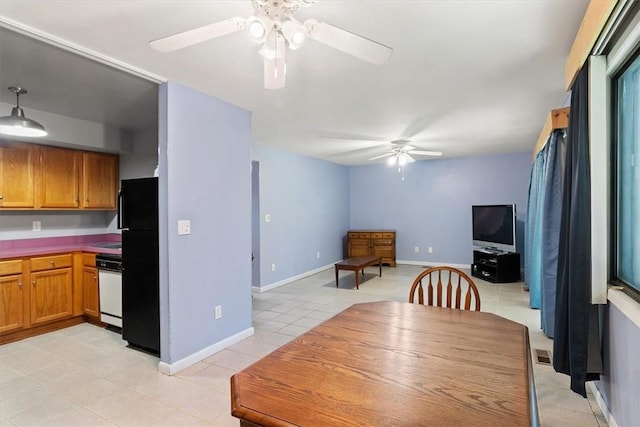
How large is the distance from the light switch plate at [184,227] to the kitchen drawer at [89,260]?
5.49ft

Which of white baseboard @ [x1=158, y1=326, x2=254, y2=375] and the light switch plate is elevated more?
the light switch plate

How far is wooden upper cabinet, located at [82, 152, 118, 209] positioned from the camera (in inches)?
157

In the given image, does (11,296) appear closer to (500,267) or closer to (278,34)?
(278,34)

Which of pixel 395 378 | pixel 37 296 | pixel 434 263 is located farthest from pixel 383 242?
pixel 395 378

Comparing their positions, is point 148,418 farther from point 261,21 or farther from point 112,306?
point 261,21

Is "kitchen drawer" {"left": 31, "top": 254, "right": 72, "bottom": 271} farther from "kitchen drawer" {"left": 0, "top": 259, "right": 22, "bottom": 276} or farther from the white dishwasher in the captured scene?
the white dishwasher

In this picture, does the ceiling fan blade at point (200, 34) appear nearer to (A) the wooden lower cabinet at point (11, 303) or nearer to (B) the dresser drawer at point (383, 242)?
(A) the wooden lower cabinet at point (11, 303)

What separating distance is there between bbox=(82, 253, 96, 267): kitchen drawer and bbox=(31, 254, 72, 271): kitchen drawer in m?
0.12

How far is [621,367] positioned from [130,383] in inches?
121

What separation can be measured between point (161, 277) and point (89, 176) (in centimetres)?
236

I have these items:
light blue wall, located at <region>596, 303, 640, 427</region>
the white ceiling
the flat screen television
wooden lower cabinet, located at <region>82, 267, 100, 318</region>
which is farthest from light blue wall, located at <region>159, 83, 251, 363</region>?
the flat screen television

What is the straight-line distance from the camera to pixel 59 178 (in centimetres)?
375

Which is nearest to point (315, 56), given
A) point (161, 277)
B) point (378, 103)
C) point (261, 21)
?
point (261, 21)

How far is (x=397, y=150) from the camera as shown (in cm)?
530
